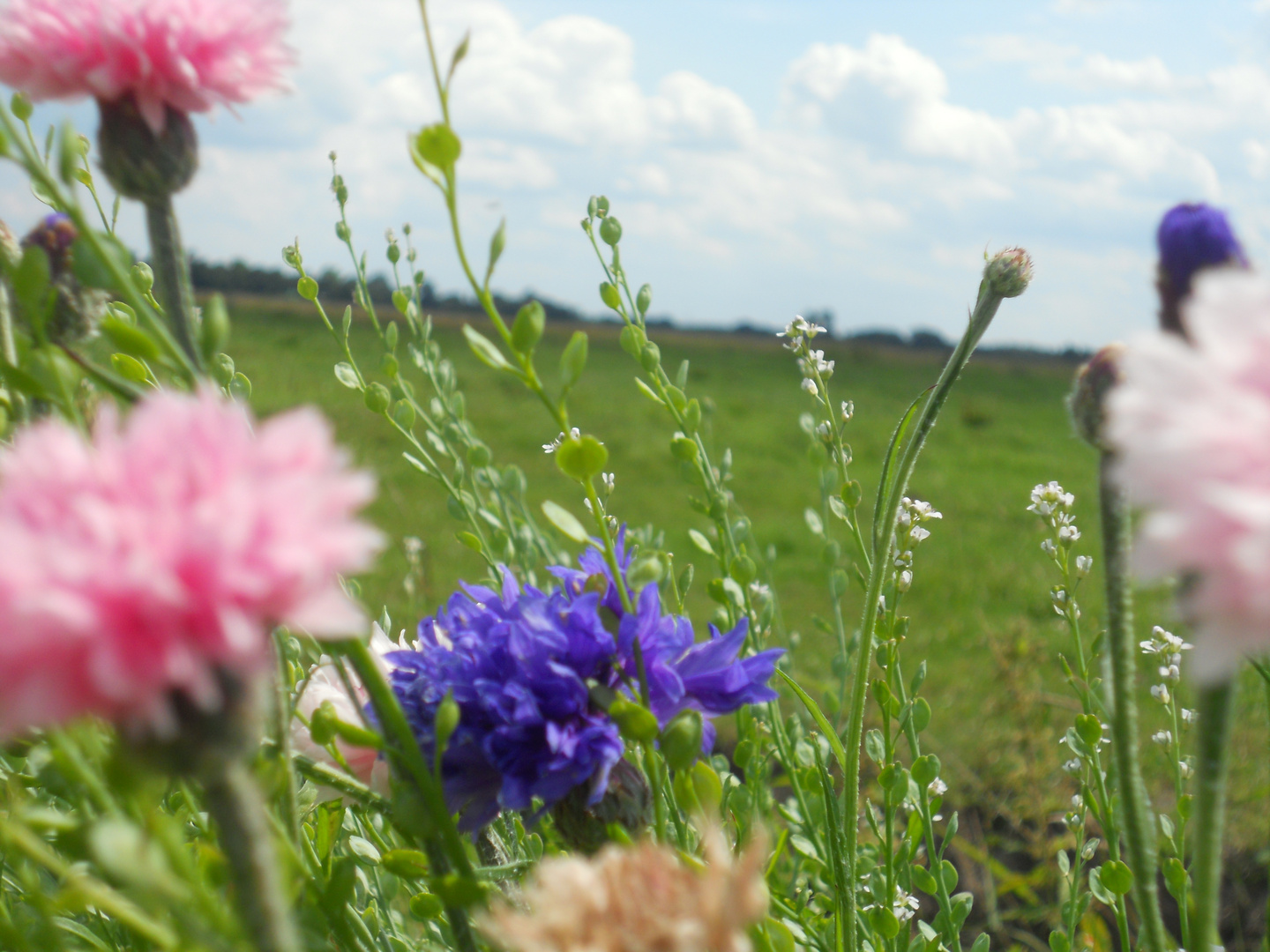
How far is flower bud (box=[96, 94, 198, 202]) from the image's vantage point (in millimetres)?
356

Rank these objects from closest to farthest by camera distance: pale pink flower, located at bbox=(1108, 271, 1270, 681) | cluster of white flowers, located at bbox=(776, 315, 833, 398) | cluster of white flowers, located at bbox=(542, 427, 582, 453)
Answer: pale pink flower, located at bbox=(1108, 271, 1270, 681)
cluster of white flowers, located at bbox=(542, 427, 582, 453)
cluster of white flowers, located at bbox=(776, 315, 833, 398)

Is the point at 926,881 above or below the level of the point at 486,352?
below

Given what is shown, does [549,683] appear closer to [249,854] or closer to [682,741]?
[682,741]

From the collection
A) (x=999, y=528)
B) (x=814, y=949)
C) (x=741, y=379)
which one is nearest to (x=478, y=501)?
(x=814, y=949)

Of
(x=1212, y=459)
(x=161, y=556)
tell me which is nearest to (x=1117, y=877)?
(x=1212, y=459)

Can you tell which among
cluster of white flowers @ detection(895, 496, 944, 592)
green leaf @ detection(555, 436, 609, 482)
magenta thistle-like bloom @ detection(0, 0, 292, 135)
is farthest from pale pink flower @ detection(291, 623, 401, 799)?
cluster of white flowers @ detection(895, 496, 944, 592)

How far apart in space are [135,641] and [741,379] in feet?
24.0

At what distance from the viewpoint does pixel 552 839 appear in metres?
0.61

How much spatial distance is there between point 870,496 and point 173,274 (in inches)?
129

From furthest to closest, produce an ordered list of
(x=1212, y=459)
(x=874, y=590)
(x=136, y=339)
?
(x=874, y=590), (x=136, y=339), (x=1212, y=459)

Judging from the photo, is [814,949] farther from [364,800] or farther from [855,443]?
[855,443]

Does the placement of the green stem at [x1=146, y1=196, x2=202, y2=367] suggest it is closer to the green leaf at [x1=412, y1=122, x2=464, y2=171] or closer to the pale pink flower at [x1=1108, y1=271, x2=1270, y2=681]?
the green leaf at [x1=412, y1=122, x2=464, y2=171]

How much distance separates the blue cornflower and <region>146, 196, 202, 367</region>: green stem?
328mm

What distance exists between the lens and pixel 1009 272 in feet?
1.84
